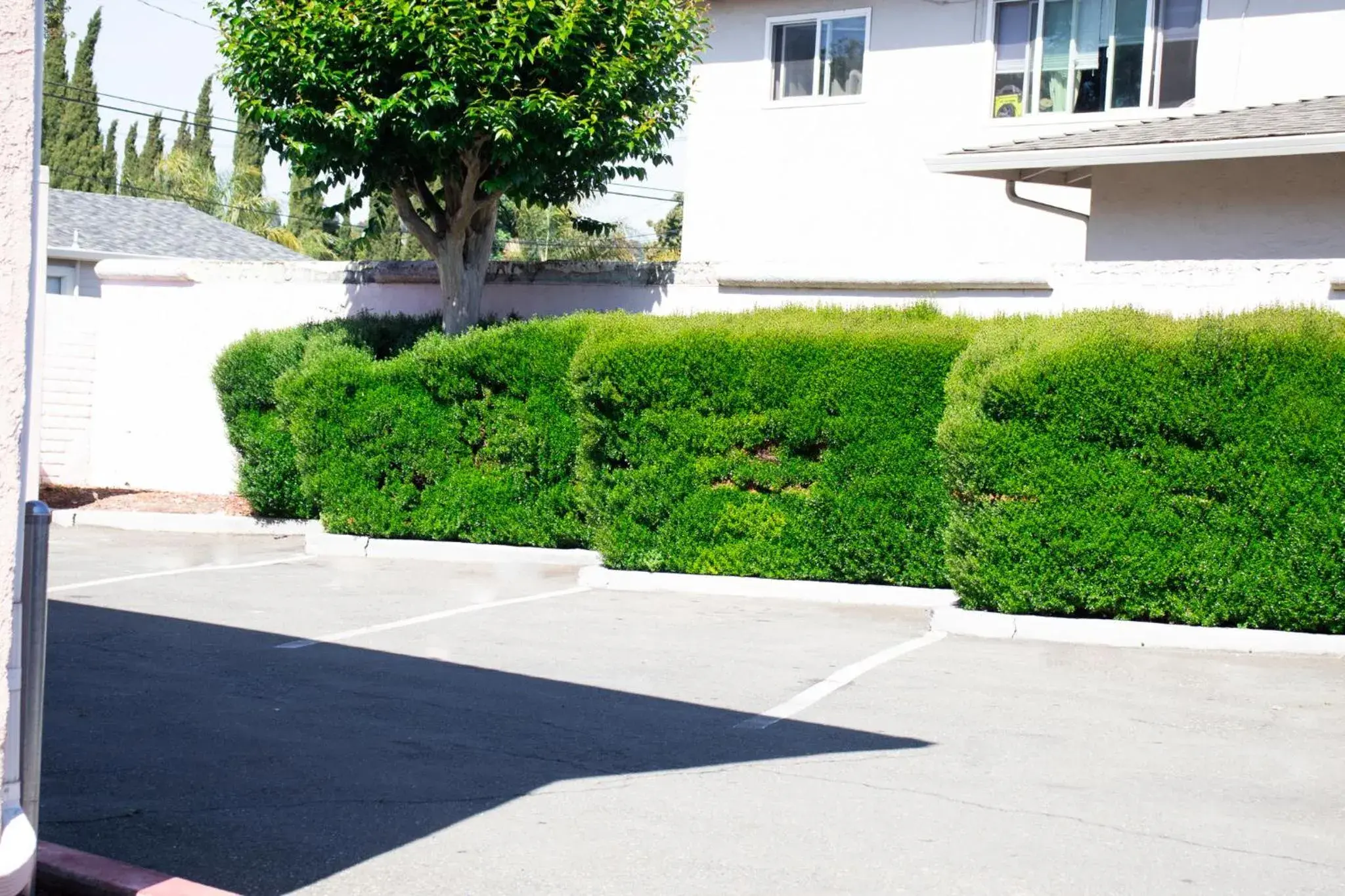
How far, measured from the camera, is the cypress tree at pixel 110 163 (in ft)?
177

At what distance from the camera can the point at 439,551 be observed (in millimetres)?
13859

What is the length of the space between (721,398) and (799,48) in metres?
9.46

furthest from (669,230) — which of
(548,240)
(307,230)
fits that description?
(307,230)

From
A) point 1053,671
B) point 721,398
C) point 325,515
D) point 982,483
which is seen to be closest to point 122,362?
point 325,515

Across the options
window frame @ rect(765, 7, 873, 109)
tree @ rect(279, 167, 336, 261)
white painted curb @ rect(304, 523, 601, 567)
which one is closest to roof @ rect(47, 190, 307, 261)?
tree @ rect(279, 167, 336, 261)

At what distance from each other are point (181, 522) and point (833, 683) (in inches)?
393

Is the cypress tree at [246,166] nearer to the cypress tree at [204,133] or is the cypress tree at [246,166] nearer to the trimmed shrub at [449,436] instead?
the cypress tree at [204,133]

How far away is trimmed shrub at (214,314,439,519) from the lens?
50.4 feet

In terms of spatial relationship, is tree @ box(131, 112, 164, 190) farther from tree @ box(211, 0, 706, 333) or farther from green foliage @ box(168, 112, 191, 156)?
tree @ box(211, 0, 706, 333)

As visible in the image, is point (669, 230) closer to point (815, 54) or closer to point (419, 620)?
point (815, 54)

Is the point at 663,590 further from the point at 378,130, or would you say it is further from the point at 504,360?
the point at 378,130

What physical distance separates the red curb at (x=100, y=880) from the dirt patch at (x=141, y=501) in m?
11.5

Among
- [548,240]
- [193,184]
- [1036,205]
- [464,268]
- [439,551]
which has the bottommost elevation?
[439,551]

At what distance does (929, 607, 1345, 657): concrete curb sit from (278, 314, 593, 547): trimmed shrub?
447cm
